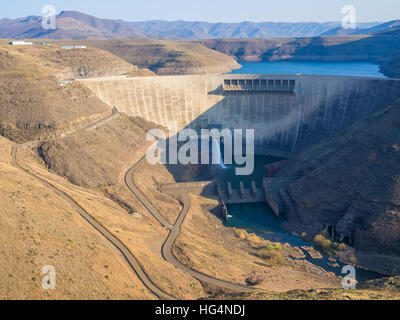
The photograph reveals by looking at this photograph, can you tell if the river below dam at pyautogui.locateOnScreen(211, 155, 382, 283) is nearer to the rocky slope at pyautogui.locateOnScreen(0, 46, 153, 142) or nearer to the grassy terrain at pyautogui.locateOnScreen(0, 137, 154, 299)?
the grassy terrain at pyautogui.locateOnScreen(0, 137, 154, 299)

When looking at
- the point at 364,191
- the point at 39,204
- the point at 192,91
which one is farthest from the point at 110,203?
the point at 192,91

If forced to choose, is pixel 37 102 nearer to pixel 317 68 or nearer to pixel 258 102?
pixel 258 102

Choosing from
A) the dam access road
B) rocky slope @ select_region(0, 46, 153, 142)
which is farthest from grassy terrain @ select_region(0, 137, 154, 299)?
rocky slope @ select_region(0, 46, 153, 142)

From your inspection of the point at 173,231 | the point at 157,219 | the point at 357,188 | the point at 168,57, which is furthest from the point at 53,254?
the point at 168,57

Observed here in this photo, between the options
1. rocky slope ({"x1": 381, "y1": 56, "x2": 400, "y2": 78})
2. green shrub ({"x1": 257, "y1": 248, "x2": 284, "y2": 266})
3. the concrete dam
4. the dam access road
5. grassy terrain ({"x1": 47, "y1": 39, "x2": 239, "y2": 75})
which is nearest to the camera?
the dam access road

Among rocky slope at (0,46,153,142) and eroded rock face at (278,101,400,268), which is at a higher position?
rocky slope at (0,46,153,142)

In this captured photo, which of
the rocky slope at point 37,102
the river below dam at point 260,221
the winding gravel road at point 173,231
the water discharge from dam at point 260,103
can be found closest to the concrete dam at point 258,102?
the water discharge from dam at point 260,103
